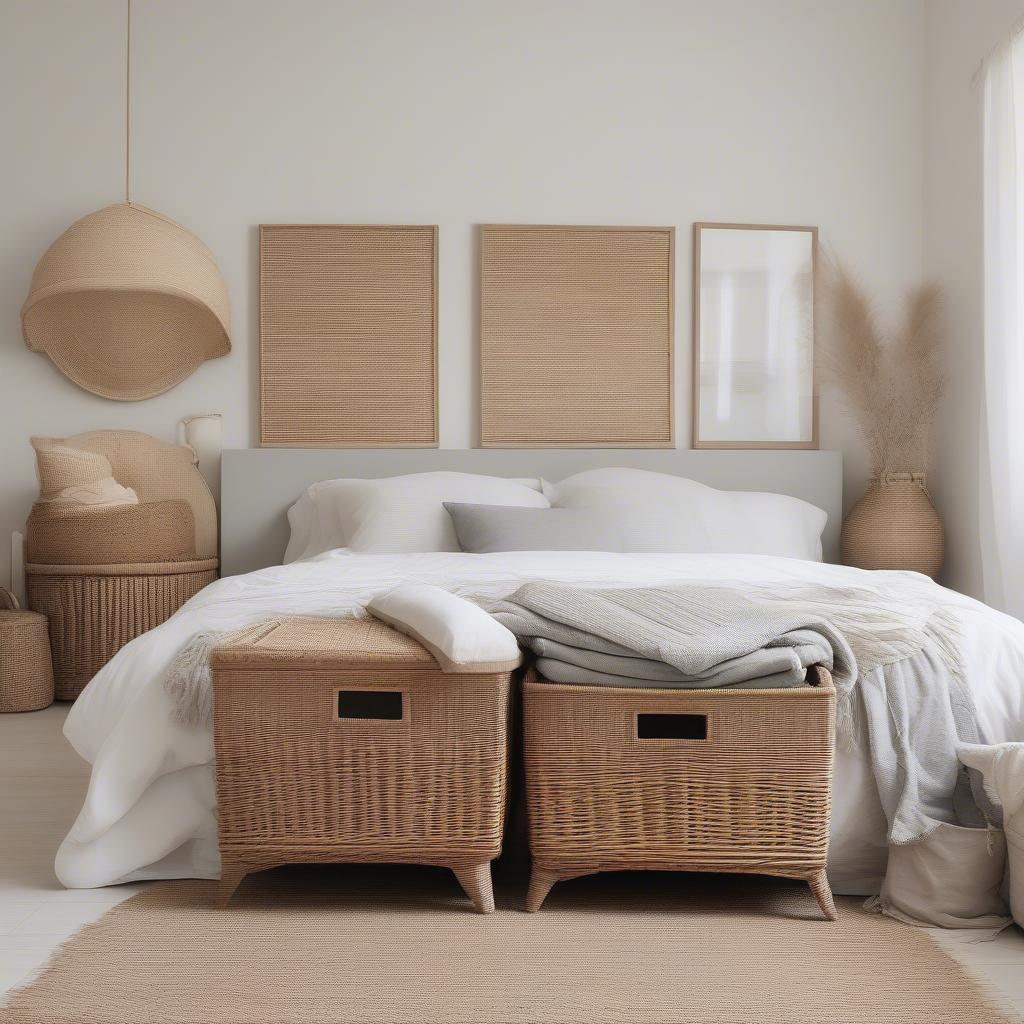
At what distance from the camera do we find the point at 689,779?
6.58ft

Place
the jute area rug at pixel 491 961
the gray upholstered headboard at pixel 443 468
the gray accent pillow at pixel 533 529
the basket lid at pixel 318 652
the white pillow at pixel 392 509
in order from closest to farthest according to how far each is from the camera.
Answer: the jute area rug at pixel 491 961 < the basket lid at pixel 318 652 < the gray accent pillow at pixel 533 529 < the white pillow at pixel 392 509 < the gray upholstered headboard at pixel 443 468

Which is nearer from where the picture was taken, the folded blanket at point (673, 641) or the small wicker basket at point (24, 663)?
the folded blanket at point (673, 641)

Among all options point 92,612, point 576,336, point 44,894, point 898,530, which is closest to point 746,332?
point 576,336

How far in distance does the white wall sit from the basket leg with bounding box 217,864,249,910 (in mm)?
2890

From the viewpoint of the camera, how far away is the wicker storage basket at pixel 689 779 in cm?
200

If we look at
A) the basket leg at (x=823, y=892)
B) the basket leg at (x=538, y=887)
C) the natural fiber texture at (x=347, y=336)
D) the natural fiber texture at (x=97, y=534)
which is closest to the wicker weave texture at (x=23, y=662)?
the natural fiber texture at (x=97, y=534)

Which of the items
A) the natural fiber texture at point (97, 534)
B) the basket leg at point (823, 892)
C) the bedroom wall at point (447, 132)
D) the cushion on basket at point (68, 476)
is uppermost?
the bedroom wall at point (447, 132)

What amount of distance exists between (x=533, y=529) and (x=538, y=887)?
5.52ft

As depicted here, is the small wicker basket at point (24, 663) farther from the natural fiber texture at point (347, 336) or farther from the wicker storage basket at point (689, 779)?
the wicker storage basket at point (689, 779)

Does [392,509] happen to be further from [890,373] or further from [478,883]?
[890,373]

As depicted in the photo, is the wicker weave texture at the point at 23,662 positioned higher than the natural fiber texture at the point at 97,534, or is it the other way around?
the natural fiber texture at the point at 97,534

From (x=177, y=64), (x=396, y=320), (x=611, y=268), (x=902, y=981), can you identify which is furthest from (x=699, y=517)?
(x=177, y=64)

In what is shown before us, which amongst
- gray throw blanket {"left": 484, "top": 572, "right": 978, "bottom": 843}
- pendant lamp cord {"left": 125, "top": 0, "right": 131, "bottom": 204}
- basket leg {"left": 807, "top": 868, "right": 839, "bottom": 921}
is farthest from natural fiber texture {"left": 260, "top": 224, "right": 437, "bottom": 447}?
basket leg {"left": 807, "top": 868, "right": 839, "bottom": 921}

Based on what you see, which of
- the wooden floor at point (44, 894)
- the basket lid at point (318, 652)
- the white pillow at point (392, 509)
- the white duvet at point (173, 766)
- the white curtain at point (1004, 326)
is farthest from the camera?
the white pillow at point (392, 509)
